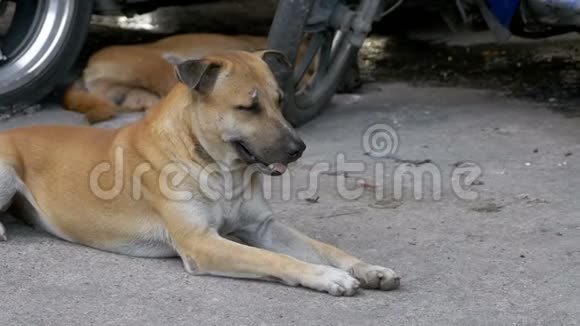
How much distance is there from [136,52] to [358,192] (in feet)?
7.77

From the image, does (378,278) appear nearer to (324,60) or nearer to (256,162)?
(256,162)

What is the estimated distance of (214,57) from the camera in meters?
4.72

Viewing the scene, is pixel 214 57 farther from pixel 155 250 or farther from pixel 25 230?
pixel 25 230

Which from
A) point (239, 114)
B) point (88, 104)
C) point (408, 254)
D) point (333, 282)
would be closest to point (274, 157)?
point (239, 114)

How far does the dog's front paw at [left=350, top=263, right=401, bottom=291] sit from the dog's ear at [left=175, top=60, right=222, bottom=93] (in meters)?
0.94

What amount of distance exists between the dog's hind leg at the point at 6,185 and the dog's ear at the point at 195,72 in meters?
1.01

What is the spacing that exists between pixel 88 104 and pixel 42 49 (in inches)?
16.9

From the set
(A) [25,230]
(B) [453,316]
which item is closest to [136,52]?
(A) [25,230]

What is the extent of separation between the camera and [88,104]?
23.4 feet

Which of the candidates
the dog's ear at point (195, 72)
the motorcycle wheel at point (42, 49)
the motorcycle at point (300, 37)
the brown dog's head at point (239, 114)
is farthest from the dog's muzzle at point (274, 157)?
the motorcycle wheel at point (42, 49)

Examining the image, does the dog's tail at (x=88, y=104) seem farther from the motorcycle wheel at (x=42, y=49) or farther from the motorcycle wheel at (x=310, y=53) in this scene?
the motorcycle wheel at (x=310, y=53)

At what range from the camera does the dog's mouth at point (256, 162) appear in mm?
4539

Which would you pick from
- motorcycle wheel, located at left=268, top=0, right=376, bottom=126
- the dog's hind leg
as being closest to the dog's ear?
the dog's hind leg

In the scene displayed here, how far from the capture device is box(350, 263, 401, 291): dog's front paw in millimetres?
4406
